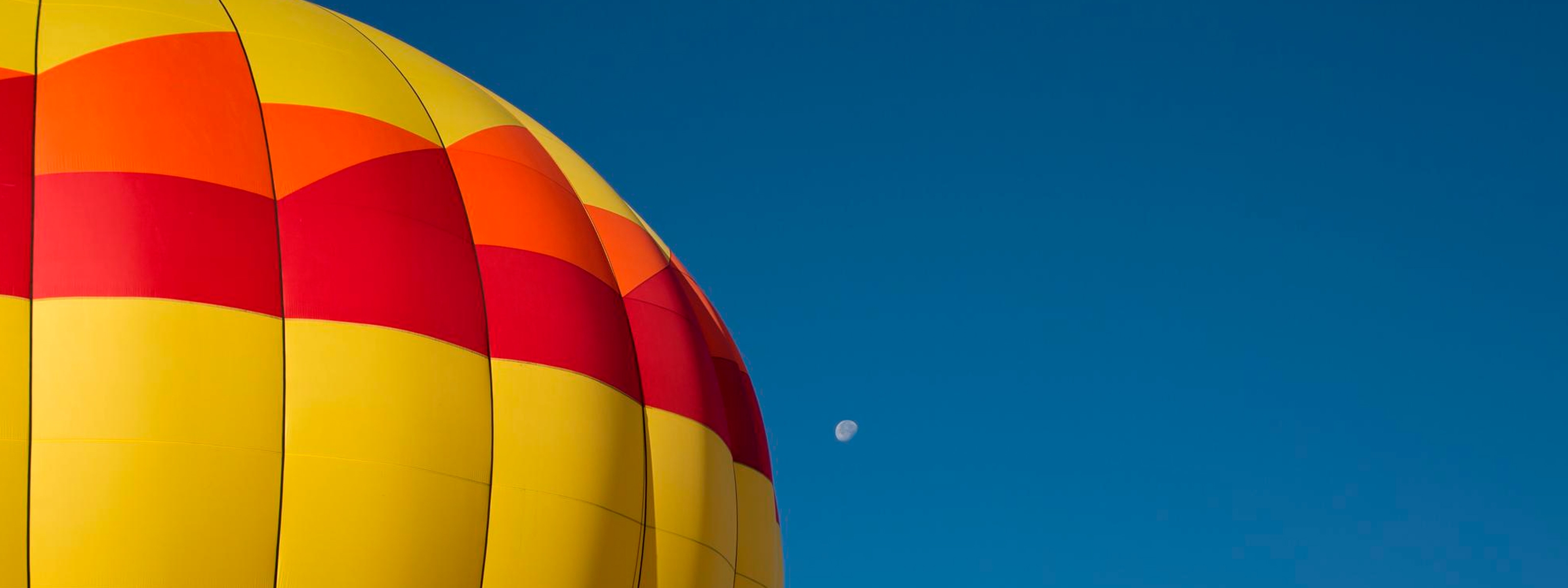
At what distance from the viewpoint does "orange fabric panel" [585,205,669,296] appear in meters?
8.24

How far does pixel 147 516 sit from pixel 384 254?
1.56 metres

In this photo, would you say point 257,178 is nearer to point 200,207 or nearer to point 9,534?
point 200,207

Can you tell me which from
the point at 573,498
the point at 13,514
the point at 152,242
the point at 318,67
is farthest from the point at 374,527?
the point at 318,67

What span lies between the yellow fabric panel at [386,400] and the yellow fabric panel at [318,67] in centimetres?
142

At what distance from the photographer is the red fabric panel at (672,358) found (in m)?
7.91

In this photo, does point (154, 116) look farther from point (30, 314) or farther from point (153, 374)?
point (153, 374)

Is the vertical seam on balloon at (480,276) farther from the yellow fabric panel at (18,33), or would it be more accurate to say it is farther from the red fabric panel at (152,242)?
the yellow fabric panel at (18,33)

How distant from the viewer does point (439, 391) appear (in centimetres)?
667

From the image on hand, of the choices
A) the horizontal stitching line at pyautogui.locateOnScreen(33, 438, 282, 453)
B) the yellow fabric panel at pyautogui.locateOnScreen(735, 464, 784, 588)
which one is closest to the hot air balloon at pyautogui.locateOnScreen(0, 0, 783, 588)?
the horizontal stitching line at pyautogui.locateOnScreen(33, 438, 282, 453)

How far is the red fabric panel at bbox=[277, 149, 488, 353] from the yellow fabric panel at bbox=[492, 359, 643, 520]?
0.30 metres

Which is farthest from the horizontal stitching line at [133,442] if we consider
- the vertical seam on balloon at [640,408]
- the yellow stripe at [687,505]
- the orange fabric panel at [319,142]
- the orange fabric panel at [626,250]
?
the orange fabric panel at [626,250]

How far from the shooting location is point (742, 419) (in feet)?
29.1

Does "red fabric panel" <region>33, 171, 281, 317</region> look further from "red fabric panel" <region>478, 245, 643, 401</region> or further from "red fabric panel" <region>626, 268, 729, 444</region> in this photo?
"red fabric panel" <region>626, 268, 729, 444</region>

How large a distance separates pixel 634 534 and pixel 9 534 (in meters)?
2.74
